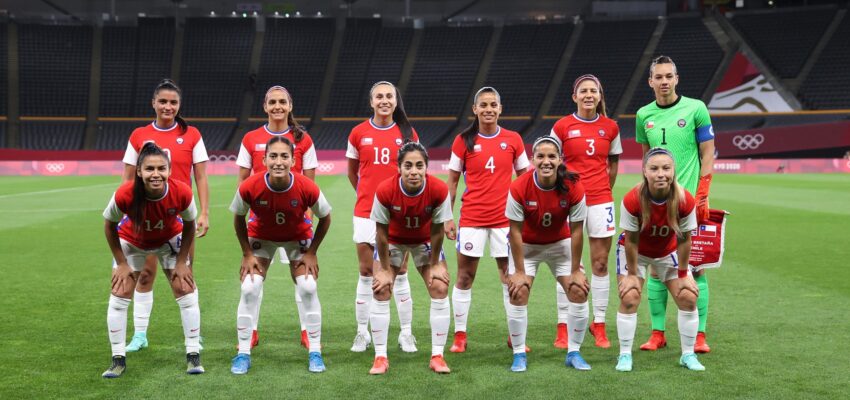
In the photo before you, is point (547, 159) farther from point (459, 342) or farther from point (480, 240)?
point (459, 342)

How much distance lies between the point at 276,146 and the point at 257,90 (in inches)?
1867

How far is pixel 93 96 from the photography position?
5094cm

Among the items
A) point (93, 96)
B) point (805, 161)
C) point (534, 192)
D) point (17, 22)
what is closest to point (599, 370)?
point (534, 192)

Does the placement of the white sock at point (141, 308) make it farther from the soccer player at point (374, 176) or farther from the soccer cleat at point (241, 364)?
the soccer player at point (374, 176)

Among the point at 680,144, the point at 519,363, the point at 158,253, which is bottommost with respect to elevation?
the point at 519,363

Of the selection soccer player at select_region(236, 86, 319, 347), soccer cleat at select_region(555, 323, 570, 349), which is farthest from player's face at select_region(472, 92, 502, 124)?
soccer cleat at select_region(555, 323, 570, 349)

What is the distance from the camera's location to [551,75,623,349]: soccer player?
712 centimetres

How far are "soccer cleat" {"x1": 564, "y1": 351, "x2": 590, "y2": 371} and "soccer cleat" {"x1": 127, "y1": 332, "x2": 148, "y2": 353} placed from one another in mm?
3666

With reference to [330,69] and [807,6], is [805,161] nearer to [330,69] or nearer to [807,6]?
[807,6]

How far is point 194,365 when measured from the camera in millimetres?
6215

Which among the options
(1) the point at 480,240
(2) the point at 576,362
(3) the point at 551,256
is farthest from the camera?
(1) the point at 480,240

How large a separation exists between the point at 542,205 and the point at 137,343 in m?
3.70

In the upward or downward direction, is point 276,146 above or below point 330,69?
below

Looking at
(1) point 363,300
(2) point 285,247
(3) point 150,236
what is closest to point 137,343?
(3) point 150,236
